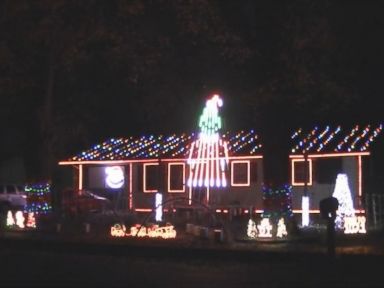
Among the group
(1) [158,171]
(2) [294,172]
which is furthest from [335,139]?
(1) [158,171]

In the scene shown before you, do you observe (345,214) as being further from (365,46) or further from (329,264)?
(329,264)

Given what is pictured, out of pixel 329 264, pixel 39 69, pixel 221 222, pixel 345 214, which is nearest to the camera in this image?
pixel 329 264

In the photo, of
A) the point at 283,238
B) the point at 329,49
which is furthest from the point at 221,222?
the point at 329,49

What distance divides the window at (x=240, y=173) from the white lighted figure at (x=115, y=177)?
21.0 ft

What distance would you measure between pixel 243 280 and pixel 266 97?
972 cm

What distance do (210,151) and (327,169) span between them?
11.4 meters

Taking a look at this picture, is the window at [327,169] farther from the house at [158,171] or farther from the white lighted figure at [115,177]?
the white lighted figure at [115,177]

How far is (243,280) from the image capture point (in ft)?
53.0

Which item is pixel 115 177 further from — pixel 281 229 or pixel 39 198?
pixel 281 229

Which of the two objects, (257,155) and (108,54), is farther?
(257,155)

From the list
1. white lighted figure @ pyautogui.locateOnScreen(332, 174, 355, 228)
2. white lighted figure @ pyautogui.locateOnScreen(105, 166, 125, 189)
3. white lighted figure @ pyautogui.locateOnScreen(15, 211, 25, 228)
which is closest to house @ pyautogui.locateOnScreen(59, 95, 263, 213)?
white lighted figure @ pyautogui.locateOnScreen(105, 166, 125, 189)

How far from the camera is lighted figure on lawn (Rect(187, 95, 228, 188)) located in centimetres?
2756

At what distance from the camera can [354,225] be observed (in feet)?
91.9

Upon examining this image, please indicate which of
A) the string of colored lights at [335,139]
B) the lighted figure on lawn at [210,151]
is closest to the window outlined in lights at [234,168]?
the string of colored lights at [335,139]
